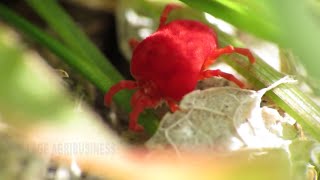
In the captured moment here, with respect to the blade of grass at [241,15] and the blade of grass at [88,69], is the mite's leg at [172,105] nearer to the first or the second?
the blade of grass at [88,69]

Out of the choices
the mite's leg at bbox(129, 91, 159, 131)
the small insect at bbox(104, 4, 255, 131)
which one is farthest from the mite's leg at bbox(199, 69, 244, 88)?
the mite's leg at bbox(129, 91, 159, 131)

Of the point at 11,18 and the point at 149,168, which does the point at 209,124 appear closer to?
the point at 149,168

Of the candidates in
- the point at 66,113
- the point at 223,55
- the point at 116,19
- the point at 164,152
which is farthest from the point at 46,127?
the point at 116,19

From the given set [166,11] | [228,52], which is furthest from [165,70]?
[166,11]

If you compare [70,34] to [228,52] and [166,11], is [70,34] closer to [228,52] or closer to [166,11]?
[166,11]

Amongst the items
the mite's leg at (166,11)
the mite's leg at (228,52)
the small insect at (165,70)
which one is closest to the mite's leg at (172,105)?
the small insect at (165,70)

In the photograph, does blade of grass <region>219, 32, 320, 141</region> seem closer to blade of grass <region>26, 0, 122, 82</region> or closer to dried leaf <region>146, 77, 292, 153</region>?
dried leaf <region>146, 77, 292, 153</region>

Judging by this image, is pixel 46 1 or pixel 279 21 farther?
pixel 46 1
